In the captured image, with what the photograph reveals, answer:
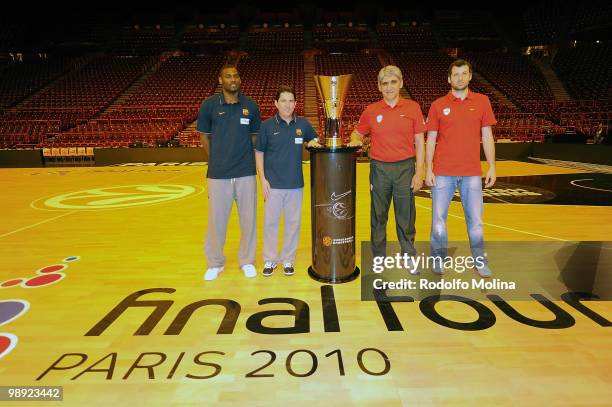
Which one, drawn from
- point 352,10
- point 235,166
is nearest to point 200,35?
point 352,10

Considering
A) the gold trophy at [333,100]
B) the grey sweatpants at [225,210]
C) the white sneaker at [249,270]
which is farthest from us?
the white sneaker at [249,270]

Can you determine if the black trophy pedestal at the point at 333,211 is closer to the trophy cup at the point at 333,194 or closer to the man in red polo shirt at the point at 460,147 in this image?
the trophy cup at the point at 333,194

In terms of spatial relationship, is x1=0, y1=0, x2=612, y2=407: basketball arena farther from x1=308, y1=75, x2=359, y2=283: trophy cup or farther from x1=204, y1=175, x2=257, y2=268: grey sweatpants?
x1=204, y1=175, x2=257, y2=268: grey sweatpants

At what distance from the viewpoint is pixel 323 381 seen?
1.84 m

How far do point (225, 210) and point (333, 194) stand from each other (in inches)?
34.8

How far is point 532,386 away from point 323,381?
0.98 meters

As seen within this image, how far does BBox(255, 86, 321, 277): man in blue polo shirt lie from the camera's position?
2.96m

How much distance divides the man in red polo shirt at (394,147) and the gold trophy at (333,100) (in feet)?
0.53

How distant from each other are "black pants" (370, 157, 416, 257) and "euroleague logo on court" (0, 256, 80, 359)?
98.2 inches

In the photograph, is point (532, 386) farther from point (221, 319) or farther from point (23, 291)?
point (23, 291)

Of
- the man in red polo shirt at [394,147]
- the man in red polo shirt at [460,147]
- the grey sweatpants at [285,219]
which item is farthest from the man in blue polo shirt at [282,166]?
the man in red polo shirt at [460,147]

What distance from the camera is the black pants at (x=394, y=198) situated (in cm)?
292

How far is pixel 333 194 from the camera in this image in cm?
292

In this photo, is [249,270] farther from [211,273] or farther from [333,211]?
[333,211]
